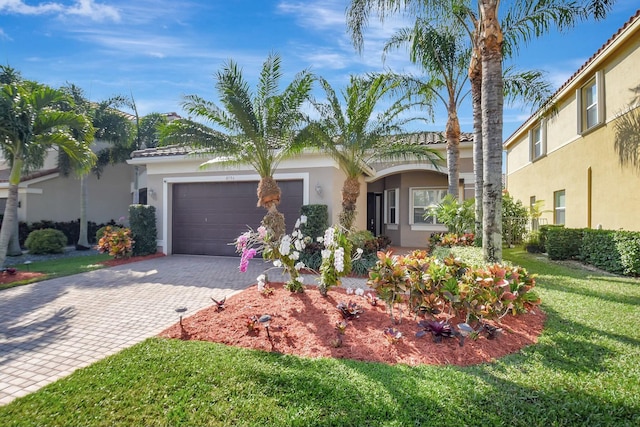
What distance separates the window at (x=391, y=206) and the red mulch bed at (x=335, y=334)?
12.3 metres

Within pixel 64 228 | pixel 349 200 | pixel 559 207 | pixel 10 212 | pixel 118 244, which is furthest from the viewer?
pixel 64 228

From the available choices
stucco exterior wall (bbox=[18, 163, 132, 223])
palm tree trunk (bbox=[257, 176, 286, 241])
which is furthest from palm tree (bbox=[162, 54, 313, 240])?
stucco exterior wall (bbox=[18, 163, 132, 223])

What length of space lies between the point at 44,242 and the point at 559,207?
22994 mm

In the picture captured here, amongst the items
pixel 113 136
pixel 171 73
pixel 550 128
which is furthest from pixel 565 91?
pixel 113 136

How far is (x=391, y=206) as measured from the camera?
61.0 ft

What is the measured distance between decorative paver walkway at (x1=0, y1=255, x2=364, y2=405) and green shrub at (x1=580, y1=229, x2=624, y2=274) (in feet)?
23.2

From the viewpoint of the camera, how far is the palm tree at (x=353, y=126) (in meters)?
9.91

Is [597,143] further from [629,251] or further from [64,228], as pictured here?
[64,228]

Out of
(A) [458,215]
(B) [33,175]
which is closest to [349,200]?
(A) [458,215]

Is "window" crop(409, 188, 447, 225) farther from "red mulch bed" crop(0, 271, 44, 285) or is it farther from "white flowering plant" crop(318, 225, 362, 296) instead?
"red mulch bed" crop(0, 271, 44, 285)

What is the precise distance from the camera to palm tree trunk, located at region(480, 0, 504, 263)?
700 centimetres

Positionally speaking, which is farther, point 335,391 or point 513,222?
point 513,222

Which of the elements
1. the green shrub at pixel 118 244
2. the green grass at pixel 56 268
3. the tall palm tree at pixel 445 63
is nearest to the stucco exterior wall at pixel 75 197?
the green grass at pixel 56 268

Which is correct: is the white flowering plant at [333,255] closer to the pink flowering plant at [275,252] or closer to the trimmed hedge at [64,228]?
the pink flowering plant at [275,252]
